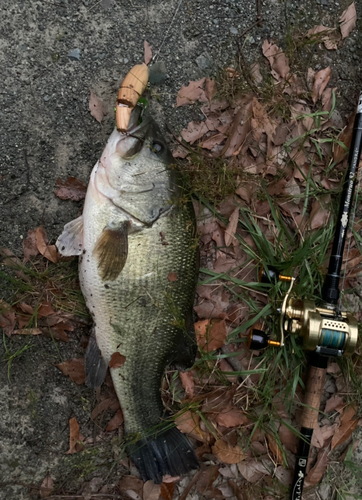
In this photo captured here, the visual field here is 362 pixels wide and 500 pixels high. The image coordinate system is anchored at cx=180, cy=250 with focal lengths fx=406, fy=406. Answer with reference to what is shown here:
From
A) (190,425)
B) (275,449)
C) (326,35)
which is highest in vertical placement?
(326,35)

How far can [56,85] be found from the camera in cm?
285

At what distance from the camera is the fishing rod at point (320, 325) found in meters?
2.71

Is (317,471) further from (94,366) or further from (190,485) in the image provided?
(94,366)

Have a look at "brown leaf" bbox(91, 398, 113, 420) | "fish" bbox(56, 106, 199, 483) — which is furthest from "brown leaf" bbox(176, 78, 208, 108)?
"brown leaf" bbox(91, 398, 113, 420)

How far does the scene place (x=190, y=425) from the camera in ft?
9.48

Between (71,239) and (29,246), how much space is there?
39cm

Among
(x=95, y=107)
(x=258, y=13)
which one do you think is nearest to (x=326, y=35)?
(x=258, y=13)

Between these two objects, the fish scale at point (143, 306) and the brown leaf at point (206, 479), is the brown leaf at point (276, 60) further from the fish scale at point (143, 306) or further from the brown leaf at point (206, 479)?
the brown leaf at point (206, 479)

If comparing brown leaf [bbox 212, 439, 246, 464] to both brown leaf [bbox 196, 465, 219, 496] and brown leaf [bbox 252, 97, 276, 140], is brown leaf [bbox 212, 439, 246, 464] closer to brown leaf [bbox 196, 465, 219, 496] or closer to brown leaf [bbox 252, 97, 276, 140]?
brown leaf [bbox 196, 465, 219, 496]

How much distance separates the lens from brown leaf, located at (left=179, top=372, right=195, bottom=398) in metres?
2.91

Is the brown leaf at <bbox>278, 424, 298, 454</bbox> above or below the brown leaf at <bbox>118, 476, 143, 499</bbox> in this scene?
above

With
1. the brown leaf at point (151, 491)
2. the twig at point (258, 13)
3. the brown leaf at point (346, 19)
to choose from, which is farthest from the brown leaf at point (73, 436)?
the brown leaf at point (346, 19)

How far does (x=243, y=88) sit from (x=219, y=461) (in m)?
2.79

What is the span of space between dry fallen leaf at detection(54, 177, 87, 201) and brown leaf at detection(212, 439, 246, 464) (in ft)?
6.65
